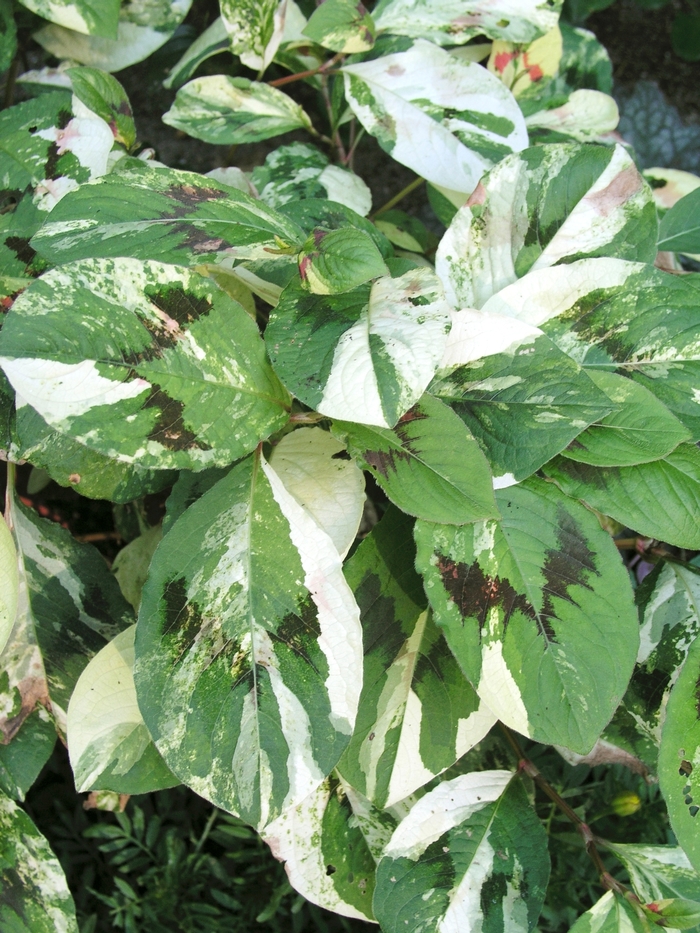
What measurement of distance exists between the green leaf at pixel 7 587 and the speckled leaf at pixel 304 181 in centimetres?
53

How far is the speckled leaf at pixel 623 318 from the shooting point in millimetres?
750

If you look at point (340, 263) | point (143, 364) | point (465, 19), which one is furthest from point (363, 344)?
point (465, 19)

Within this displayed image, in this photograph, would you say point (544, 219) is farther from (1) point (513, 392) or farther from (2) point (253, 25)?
(2) point (253, 25)

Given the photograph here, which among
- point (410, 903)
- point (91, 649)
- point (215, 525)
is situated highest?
point (215, 525)

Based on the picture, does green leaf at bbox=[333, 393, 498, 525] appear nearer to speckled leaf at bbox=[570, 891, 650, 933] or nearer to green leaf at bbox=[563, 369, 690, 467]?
green leaf at bbox=[563, 369, 690, 467]

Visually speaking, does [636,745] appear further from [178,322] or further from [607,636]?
[178,322]

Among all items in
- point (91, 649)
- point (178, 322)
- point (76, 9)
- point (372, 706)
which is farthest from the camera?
point (76, 9)

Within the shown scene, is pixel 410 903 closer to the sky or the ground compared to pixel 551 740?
closer to the ground

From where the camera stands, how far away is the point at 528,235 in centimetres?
82

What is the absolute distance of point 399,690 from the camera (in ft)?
2.62

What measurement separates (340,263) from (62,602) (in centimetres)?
54

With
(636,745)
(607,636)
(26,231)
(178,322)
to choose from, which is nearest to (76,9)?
(26,231)

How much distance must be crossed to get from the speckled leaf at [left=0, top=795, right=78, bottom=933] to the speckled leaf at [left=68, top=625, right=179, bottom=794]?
0.62ft

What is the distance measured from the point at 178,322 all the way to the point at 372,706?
0.43m
